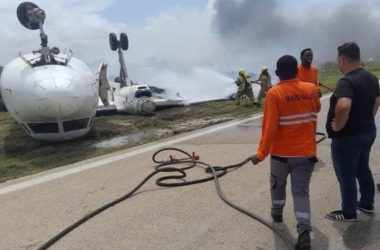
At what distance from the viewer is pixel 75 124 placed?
13.0 metres

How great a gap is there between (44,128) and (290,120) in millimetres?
9266

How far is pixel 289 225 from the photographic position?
17.3 ft

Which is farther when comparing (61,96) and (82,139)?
(82,139)

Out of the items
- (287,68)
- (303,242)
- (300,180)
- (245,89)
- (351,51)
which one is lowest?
(303,242)

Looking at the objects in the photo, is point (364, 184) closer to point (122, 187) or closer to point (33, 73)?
point (122, 187)

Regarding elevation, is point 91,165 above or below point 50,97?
below

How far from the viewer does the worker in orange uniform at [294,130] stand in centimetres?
462

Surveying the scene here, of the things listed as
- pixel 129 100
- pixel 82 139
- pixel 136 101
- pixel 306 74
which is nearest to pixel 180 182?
pixel 306 74

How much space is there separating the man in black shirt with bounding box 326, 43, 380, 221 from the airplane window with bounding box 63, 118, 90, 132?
28.9 feet

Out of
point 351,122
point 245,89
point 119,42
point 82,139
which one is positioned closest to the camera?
point 351,122

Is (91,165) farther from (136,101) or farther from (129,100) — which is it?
(129,100)

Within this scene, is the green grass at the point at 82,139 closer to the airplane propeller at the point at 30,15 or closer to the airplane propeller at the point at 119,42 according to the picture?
the airplane propeller at the point at 30,15

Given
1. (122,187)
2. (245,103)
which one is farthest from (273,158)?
(245,103)

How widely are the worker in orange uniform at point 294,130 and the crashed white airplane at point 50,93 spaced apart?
7933mm
